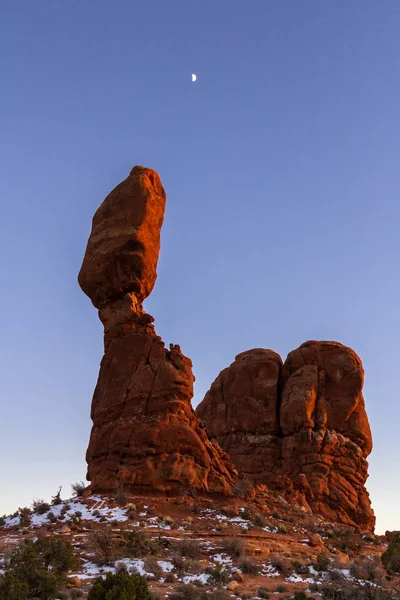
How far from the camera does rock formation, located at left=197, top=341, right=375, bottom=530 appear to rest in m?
42.1

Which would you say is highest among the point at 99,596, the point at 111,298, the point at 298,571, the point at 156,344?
the point at 111,298

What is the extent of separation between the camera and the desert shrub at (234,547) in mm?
24703

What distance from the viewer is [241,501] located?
31984 millimetres

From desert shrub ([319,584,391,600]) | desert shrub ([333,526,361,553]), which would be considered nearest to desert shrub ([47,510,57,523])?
desert shrub ([319,584,391,600])

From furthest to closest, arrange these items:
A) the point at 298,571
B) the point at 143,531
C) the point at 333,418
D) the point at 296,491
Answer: the point at 333,418
the point at 296,491
the point at 143,531
the point at 298,571

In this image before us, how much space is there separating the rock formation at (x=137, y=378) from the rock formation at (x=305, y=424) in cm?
988

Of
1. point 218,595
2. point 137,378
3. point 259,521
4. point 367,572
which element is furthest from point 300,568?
point 137,378

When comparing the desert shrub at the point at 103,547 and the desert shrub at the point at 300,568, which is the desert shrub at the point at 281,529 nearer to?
the desert shrub at the point at 300,568

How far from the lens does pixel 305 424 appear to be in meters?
44.4

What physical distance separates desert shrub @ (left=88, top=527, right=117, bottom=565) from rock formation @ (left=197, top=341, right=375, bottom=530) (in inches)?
715

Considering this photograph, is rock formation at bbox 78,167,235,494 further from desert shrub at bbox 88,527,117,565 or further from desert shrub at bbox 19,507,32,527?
desert shrub at bbox 88,527,117,565

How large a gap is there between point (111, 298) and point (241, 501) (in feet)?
43.5

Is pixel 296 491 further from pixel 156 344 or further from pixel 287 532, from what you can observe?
pixel 156 344

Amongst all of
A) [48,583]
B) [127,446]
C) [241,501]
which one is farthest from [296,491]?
[48,583]
